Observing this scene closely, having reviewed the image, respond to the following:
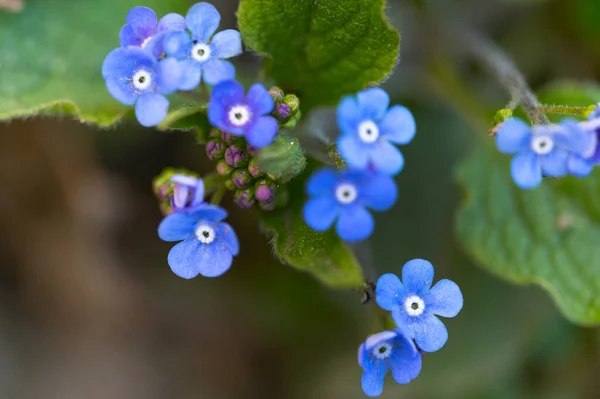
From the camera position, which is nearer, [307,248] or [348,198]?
[348,198]

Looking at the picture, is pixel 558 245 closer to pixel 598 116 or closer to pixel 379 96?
pixel 598 116

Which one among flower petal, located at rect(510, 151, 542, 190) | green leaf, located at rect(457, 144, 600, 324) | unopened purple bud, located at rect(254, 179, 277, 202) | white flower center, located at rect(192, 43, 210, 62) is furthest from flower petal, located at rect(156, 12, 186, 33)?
green leaf, located at rect(457, 144, 600, 324)

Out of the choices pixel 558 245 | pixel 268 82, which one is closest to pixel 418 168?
→ pixel 558 245

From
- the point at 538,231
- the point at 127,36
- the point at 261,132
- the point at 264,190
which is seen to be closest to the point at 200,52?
the point at 127,36

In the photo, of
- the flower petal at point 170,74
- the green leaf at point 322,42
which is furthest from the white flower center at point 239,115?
the green leaf at point 322,42

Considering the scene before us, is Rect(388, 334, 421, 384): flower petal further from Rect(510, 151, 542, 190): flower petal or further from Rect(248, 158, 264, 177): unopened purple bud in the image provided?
Rect(248, 158, 264, 177): unopened purple bud

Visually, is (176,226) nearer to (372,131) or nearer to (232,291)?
(372,131)
